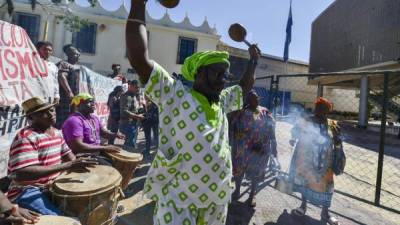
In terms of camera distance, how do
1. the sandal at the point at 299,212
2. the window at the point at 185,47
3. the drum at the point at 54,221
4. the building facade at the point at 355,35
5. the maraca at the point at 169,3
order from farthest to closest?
the window at the point at 185,47 → the building facade at the point at 355,35 → the sandal at the point at 299,212 → the drum at the point at 54,221 → the maraca at the point at 169,3

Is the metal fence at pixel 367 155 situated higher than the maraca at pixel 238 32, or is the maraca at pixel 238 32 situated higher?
the maraca at pixel 238 32

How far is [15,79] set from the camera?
3551 millimetres

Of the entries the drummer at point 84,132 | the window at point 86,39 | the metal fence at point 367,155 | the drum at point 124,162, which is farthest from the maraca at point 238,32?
the window at point 86,39

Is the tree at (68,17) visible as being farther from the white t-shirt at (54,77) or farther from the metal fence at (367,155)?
the white t-shirt at (54,77)

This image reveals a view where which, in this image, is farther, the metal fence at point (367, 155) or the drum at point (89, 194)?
the metal fence at point (367, 155)

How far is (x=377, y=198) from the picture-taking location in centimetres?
465

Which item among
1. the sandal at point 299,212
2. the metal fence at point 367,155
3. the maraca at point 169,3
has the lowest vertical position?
the sandal at point 299,212

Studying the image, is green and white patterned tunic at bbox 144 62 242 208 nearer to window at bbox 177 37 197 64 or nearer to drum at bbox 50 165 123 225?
drum at bbox 50 165 123 225

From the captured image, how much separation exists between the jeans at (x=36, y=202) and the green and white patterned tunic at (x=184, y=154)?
1.07 meters

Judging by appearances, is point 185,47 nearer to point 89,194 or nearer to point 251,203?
point 251,203

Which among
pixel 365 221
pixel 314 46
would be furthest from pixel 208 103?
pixel 314 46

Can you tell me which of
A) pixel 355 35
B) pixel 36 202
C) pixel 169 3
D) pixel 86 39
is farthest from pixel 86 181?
pixel 355 35

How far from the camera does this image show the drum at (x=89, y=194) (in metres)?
2.57

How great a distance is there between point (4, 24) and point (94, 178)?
7.03 ft
